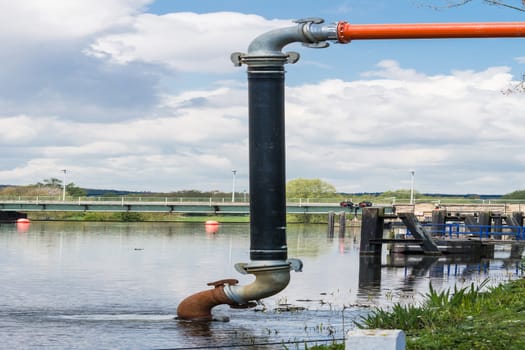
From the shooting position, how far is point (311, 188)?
142 m

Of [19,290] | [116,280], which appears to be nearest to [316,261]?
[116,280]

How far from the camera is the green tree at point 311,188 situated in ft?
459

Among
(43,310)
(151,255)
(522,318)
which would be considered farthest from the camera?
(151,255)

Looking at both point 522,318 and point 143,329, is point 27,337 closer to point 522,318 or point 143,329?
point 143,329

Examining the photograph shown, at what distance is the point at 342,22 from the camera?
1380 centimetres

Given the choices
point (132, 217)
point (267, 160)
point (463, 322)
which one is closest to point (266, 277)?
point (267, 160)

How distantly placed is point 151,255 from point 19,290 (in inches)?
803

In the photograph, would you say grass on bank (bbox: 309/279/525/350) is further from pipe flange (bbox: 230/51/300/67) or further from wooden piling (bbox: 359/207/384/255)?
wooden piling (bbox: 359/207/384/255)

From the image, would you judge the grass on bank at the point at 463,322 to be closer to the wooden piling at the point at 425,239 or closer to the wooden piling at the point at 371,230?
the wooden piling at the point at 371,230

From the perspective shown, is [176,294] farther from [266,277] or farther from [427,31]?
[427,31]

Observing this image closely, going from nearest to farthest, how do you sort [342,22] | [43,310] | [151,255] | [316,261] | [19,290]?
[342,22] → [43,310] → [19,290] → [316,261] → [151,255]

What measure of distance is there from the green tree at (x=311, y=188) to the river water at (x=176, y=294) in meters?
87.9

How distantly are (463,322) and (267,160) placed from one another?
13.4 ft

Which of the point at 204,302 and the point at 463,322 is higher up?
the point at 463,322
